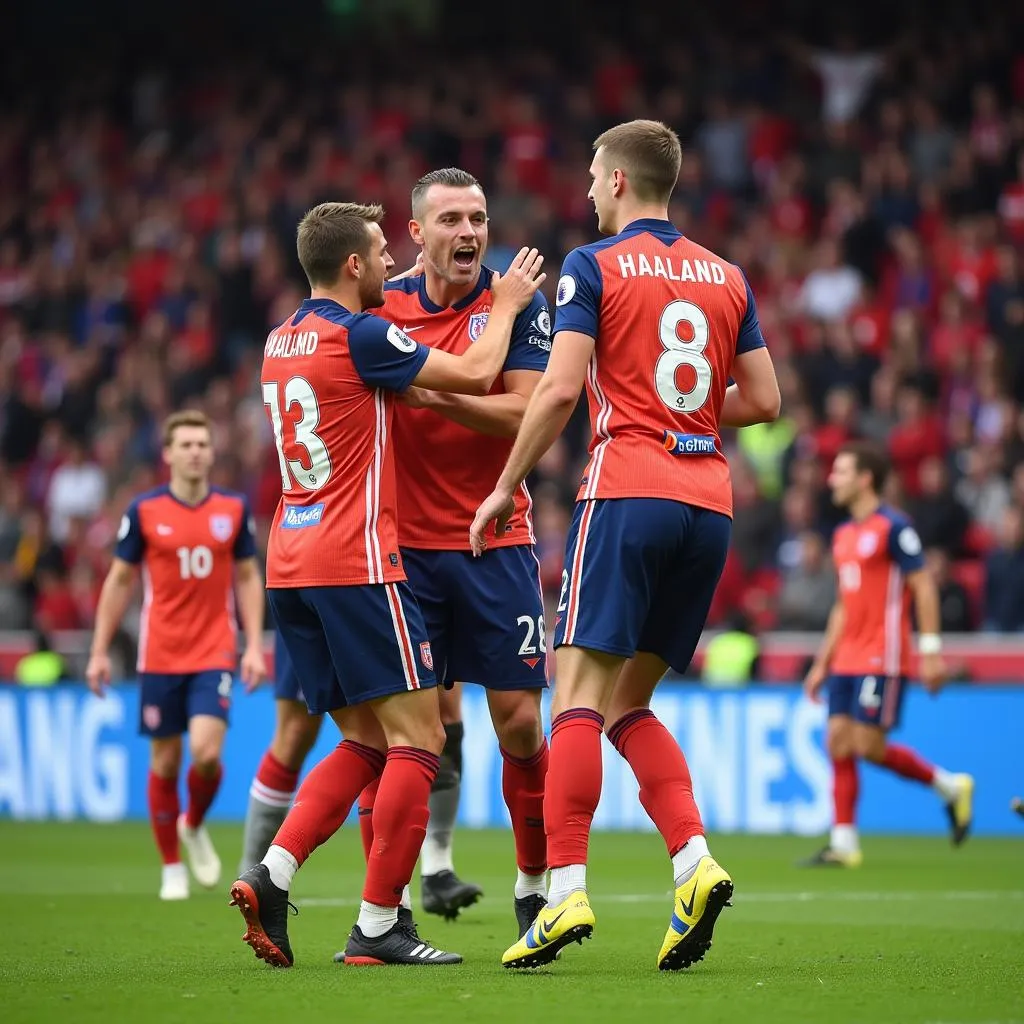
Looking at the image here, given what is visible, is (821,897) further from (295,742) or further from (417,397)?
(417,397)

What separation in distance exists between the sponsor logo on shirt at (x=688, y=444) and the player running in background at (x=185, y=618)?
4295 mm

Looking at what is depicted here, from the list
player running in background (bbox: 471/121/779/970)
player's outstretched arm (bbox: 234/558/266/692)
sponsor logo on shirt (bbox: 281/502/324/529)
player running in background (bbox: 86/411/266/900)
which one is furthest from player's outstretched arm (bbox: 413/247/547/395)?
player running in background (bbox: 86/411/266/900)

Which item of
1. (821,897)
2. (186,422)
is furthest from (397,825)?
(186,422)

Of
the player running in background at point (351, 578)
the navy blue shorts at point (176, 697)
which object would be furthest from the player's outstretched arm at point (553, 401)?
the navy blue shorts at point (176, 697)

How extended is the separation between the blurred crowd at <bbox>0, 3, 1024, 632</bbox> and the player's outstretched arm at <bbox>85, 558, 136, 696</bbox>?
670 centimetres

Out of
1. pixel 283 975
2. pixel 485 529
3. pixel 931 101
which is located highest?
pixel 931 101

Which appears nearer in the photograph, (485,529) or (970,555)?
(485,529)

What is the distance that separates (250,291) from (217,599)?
11509mm

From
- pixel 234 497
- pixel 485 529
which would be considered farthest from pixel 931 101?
pixel 485 529

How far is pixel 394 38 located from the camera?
25.8 metres

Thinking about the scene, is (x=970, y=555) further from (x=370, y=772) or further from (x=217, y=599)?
(x=370, y=772)

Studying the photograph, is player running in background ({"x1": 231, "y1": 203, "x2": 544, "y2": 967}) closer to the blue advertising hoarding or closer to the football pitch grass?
the football pitch grass

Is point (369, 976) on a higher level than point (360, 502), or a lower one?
lower

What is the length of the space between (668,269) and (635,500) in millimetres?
784
